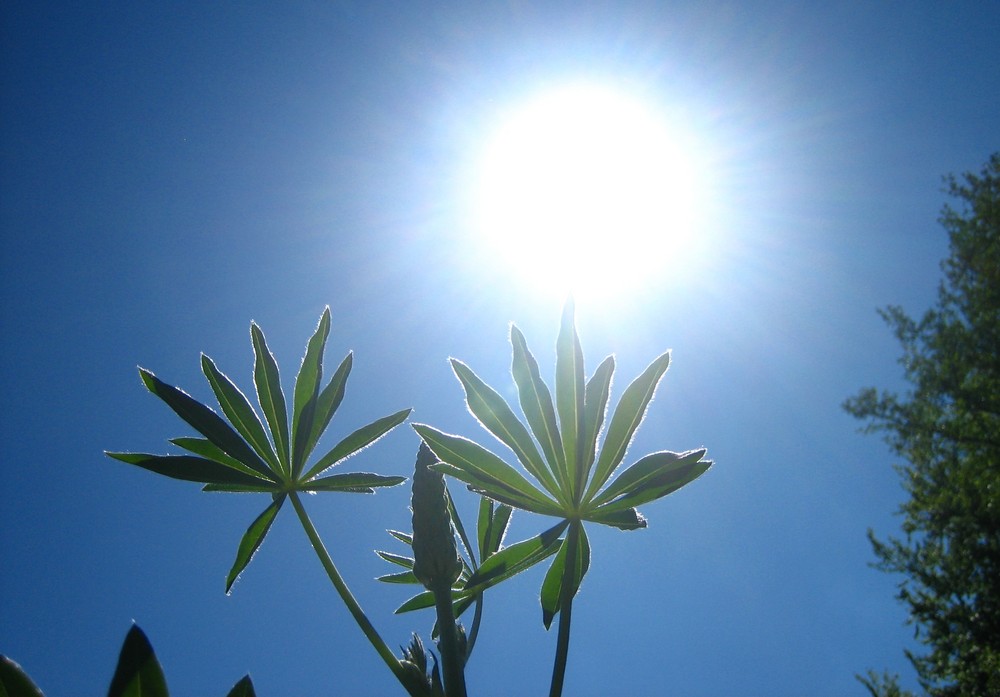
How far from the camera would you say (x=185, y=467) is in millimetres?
1248

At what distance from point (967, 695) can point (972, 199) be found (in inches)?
424

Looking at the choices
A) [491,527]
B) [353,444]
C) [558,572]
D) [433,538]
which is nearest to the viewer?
[433,538]

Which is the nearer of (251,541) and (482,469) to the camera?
(482,469)

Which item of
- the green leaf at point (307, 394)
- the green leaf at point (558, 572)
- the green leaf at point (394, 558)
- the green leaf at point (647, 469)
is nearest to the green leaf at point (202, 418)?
the green leaf at point (307, 394)

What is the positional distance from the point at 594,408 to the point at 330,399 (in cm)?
70

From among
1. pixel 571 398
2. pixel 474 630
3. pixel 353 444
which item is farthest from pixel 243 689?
pixel 571 398

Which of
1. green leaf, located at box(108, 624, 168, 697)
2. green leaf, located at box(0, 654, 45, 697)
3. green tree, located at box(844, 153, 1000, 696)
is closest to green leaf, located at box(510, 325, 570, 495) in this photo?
green leaf, located at box(108, 624, 168, 697)

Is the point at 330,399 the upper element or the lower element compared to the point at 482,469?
upper

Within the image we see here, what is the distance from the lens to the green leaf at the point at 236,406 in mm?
1499

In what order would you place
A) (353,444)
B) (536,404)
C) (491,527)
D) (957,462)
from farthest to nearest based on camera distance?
(957,462) → (491,527) → (353,444) → (536,404)

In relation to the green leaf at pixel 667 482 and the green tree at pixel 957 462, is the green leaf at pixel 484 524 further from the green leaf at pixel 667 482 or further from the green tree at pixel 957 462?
the green tree at pixel 957 462

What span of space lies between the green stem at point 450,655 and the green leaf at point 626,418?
493mm

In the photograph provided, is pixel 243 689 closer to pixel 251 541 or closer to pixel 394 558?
pixel 251 541

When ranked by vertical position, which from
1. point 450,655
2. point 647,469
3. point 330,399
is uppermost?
point 330,399
